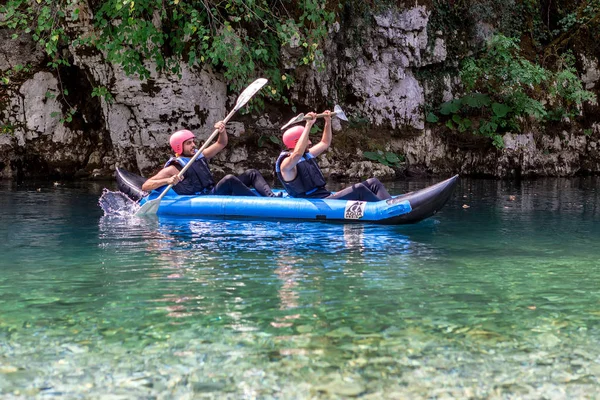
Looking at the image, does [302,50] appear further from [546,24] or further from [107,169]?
[546,24]

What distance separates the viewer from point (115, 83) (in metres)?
14.8

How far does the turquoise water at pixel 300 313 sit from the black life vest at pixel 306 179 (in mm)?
881

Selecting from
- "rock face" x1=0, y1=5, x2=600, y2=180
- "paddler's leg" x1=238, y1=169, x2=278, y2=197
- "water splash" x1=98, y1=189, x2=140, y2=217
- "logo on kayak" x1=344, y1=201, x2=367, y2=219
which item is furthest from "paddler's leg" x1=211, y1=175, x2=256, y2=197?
"rock face" x1=0, y1=5, x2=600, y2=180

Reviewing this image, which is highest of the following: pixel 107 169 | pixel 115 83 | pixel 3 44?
pixel 3 44

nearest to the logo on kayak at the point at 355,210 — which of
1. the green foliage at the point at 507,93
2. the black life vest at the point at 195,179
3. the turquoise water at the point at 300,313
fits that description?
the turquoise water at the point at 300,313

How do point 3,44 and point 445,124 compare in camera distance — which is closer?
point 3,44

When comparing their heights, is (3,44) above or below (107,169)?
above

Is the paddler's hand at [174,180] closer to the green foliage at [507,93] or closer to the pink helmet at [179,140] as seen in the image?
the pink helmet at [179,140]

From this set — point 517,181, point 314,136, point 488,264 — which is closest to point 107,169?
point 314,136

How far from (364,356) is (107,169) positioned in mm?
13647

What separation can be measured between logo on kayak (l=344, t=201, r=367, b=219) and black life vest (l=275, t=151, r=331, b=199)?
581mm

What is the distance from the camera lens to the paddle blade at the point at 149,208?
899cm

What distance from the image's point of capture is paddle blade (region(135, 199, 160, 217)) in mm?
8992

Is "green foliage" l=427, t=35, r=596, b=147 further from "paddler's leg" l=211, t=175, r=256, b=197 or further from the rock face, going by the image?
"paddler's leg" l=211, t=175, r=256, b=197
